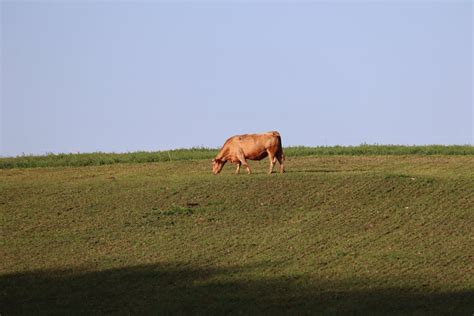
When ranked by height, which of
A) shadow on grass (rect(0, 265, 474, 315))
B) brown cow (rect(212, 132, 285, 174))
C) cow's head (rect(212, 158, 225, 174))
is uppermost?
brown cow (rect(212, 132, 285, 174))

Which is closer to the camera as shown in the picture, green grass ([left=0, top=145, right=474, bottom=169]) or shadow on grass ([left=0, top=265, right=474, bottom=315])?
shadow on grass ([left=0, top=265, right=474, bottom=315])

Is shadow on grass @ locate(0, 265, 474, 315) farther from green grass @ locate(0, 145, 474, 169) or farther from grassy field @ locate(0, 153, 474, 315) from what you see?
green grass @ locate(0, 145, 474, 169)

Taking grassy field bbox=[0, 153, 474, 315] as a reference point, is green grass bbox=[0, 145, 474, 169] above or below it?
above

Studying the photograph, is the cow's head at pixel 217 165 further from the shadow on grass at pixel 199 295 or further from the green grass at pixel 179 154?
the shadow on grass at pixel 199 295

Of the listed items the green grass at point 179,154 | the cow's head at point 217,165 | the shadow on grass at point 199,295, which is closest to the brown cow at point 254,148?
the cow's head at point 217,165

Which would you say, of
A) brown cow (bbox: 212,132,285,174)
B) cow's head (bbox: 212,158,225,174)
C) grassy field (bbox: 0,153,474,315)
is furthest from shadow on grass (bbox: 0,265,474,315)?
cow's head (bbox: 212,158,225,174)

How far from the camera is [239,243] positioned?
27875 mm

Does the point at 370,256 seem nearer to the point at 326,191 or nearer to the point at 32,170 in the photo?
the point at 326,191

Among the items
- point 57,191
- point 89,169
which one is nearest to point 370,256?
point 57,191

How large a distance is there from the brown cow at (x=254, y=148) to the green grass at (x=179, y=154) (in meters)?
11.0

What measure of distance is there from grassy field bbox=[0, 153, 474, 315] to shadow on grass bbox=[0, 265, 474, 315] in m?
0.04

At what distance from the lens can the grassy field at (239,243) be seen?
22219 mm

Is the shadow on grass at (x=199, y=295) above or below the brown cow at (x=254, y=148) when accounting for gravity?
below

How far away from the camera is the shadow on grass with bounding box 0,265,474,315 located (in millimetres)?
21312
